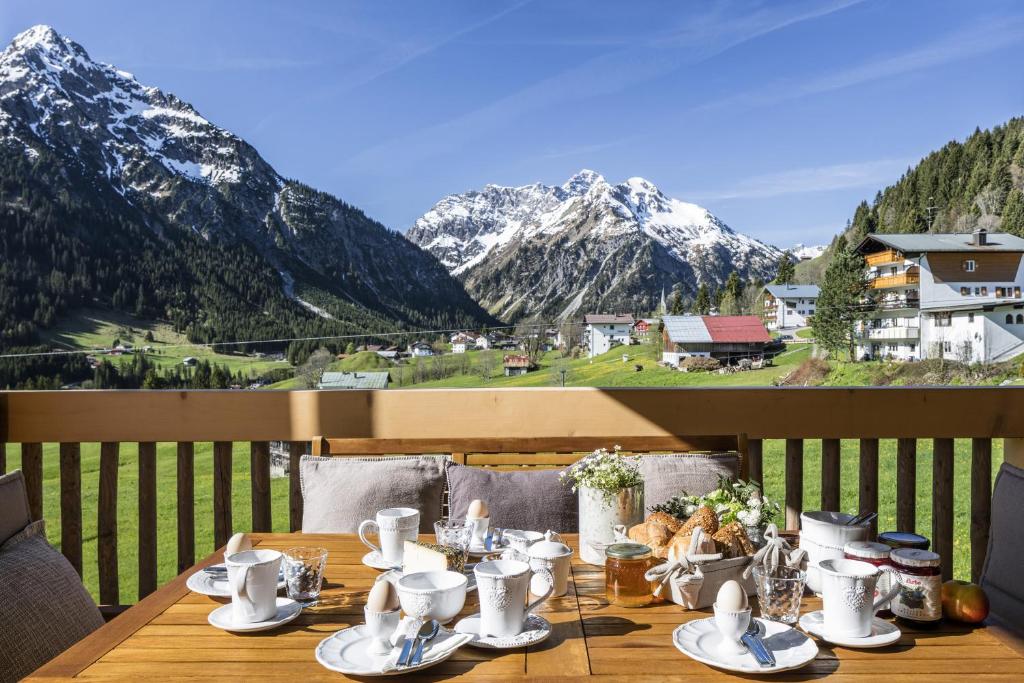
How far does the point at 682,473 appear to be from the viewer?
221 centimetres

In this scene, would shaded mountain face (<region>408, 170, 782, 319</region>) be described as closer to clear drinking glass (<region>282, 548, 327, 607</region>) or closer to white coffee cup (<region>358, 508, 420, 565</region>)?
white coffee cup (<region>358, 508, 420, 565</region>)

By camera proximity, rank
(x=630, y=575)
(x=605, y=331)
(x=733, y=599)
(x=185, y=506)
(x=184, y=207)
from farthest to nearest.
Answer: (x=184, y=207)
(x=605, y=331)
(x=185, y=506)
(x=630, y=575)
(x=733, y=599)

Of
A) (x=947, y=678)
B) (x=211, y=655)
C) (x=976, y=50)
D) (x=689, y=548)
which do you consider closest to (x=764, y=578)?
(x=689, y=548)

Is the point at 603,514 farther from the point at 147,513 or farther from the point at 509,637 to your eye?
the point at 147,513

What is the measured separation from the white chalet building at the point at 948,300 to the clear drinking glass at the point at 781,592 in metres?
2.46

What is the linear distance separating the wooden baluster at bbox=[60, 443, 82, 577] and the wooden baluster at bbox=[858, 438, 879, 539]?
2698 millimetres

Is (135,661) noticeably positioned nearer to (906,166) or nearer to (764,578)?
(764,578)

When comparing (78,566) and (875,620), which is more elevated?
(875,620)

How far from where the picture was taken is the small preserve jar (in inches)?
48.4

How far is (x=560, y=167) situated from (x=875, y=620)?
447 cm

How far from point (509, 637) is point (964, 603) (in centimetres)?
75

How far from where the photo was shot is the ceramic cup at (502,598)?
1151mm

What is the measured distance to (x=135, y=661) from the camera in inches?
44.0

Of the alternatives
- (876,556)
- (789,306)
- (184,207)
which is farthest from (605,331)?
(184,207)
